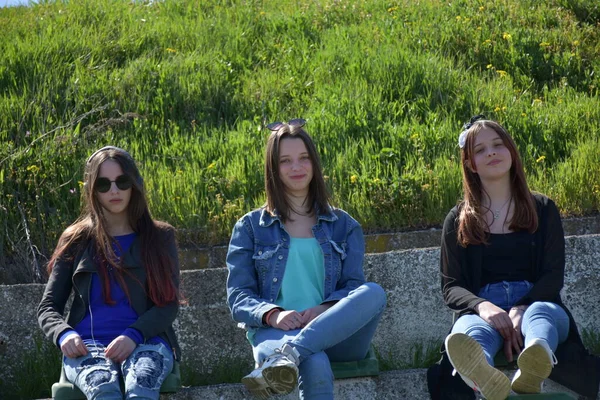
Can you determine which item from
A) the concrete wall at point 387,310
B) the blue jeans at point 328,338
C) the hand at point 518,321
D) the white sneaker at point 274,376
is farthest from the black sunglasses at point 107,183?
the hand at point 518,321

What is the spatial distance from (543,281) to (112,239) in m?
1.94

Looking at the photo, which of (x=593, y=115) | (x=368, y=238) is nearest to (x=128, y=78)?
(x=368, y=238)

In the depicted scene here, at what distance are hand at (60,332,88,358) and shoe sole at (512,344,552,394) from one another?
1.73 metres

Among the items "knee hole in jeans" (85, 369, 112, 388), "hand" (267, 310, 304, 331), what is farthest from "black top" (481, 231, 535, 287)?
"knee hole in jeans" (85, 369, 112, 388)

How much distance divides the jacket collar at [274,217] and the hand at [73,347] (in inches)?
38.4

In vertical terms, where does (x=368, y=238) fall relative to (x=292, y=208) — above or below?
below

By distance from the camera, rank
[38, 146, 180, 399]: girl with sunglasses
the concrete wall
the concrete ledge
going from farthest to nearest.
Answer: the concrete ledge < the concrete wall < [38, 146, 180, 399]: girl with sunglasses

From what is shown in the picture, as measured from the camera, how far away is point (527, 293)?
3.77 m

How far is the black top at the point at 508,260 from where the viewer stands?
3.88 meters

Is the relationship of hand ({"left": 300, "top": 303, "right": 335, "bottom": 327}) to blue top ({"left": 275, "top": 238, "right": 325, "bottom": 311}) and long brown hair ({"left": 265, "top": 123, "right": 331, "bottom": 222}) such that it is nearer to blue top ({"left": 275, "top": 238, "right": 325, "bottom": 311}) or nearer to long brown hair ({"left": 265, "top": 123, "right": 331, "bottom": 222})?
blue top ({"left": 275, "top": 238, "right": 325, "bottom": 311})

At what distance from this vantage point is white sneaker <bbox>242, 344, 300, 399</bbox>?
10.6 feet

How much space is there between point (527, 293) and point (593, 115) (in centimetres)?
278

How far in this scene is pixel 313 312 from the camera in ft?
12.0

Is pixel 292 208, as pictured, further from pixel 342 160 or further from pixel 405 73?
Answer: pixel 405 73
